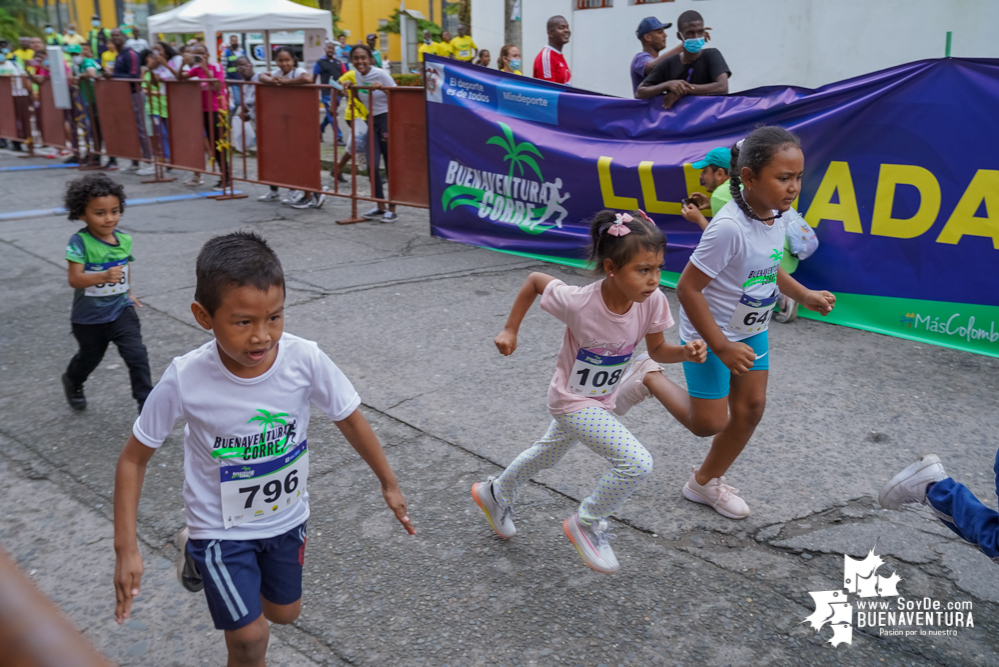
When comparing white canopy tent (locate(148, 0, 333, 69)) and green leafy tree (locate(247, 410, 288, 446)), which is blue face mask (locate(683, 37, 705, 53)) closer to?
green leafy tree (locate(247, 410, 288, 446))

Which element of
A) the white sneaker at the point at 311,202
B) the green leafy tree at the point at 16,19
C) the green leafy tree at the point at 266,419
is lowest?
the white sneaker at the point at 311,202

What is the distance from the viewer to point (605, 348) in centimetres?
315

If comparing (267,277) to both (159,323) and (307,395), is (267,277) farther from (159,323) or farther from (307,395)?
(159,323)

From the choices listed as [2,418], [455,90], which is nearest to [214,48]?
[455,90]

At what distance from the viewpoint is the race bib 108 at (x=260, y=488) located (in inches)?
90.3

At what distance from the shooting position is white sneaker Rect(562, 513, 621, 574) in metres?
Answer: 3.12

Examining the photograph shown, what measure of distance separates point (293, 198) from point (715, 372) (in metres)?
8.78

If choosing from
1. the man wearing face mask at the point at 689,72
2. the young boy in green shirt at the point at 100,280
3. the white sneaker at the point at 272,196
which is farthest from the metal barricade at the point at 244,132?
the young boy in green shirt at the point at 100,280

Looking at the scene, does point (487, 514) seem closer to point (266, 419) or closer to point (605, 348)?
point (605, 348)

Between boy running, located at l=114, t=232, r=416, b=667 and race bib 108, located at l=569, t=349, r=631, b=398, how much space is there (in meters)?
1.08

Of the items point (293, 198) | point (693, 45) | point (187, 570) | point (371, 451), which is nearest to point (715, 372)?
point (371, 451)

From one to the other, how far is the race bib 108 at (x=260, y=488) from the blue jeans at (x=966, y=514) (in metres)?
2.10

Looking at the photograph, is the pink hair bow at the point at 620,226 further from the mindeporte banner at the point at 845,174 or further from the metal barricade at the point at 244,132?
the metal barricade at the point at 244,132

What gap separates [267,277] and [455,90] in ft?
22.2
